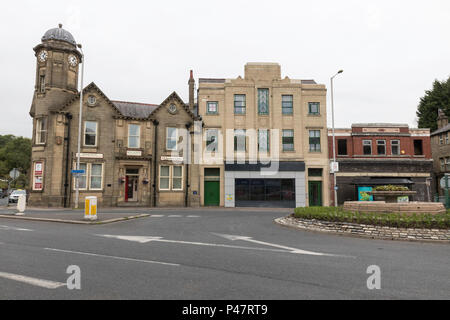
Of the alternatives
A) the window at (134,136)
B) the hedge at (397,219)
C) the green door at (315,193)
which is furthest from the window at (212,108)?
the hedge at (397,219)

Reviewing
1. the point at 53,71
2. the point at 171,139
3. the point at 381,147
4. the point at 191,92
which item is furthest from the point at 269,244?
the point at 53,71

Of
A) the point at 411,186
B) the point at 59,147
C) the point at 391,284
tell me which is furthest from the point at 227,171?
the point at 391,284

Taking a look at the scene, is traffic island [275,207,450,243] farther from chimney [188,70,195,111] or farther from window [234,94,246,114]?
chimney [188,70,195,111]

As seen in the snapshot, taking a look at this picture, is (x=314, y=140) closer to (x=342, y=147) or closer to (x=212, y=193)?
(x=342, y=147)

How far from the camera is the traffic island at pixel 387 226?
1029 centimetres

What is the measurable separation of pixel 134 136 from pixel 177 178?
18.5 feet

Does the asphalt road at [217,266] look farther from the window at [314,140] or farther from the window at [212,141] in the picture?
the window at [314,140]

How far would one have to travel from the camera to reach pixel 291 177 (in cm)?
2903

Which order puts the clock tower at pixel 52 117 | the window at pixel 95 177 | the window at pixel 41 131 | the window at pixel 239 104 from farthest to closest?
the window at pixel 239 104 → the window at pixel 95 177 → the window at pixel 41 131 → the clock tower at pixel 52 117

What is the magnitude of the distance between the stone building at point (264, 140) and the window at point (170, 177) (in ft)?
7.12

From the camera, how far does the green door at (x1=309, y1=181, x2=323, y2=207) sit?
29.4 meters

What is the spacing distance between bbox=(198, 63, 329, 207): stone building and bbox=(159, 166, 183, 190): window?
2169 millimetres

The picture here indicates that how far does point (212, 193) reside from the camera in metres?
29.2
